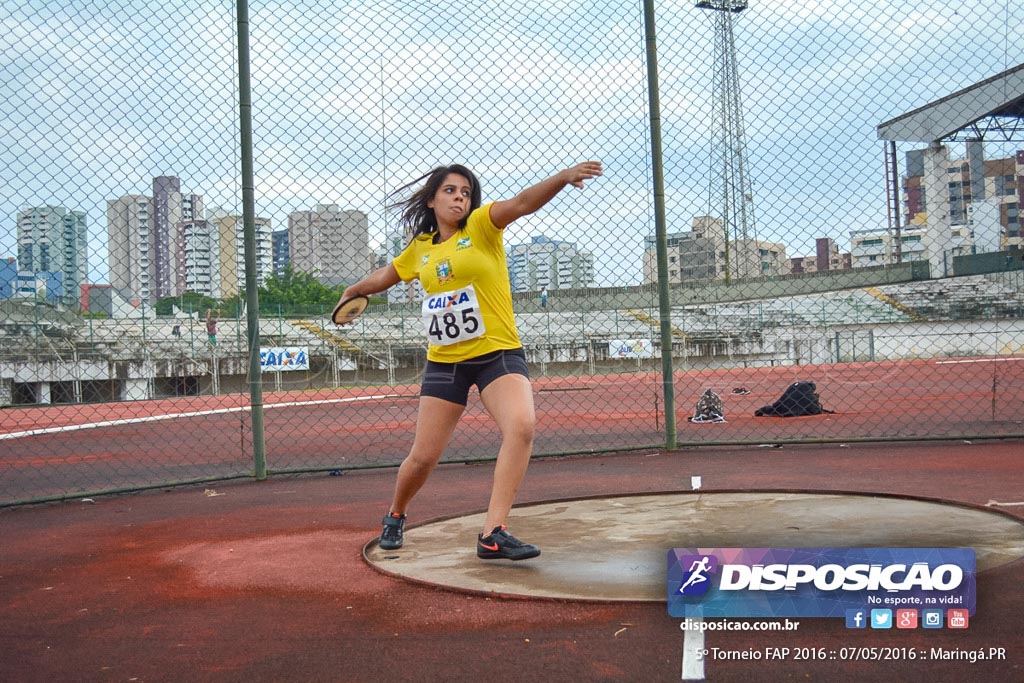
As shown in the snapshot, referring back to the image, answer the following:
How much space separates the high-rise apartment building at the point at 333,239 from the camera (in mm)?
8141

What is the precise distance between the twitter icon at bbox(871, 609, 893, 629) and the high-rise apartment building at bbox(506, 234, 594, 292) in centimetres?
580

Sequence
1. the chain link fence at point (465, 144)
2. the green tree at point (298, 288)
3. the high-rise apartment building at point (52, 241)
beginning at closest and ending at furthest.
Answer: the high-rise apartment building at point (52, 241), the chain link fence at point (465, 144), the green tree at point (298, 288)

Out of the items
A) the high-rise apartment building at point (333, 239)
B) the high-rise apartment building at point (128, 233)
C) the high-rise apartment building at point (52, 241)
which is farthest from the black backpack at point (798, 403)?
the high-rise apartment building at point (52, 241)

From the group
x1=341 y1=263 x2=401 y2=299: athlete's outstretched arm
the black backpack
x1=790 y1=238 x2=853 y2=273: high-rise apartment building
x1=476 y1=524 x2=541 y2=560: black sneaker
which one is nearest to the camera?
x1=476 y1=524 x2=541 y2=560: black sneaker

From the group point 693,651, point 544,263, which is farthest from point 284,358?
point 693,651

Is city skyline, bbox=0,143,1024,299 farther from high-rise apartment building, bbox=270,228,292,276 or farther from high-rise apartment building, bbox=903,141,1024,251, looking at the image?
high-rise apartment building, bbox=903,141,1024,251

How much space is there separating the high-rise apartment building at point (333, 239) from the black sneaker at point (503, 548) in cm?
444

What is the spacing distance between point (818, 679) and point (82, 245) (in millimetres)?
6599

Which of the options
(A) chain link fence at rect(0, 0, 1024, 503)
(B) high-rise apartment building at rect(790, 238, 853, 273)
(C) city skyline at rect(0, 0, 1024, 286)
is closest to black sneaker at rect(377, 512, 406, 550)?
(A) chain link fence at rect(0, 0, 1024, 503)

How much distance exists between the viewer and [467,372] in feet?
15.0

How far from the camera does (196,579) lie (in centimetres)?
445

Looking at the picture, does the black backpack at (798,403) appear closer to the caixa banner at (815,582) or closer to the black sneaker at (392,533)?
the black sneaker at (392,533)

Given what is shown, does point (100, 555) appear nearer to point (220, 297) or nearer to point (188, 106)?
point (188, 106)

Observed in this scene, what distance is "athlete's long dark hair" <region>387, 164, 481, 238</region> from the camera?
473 cm
